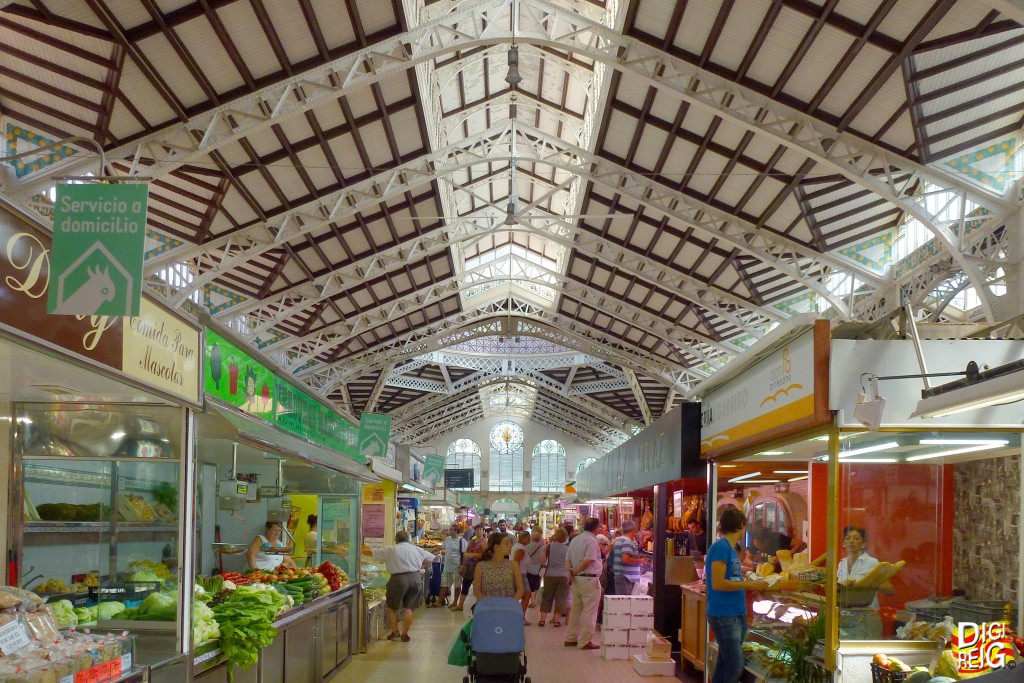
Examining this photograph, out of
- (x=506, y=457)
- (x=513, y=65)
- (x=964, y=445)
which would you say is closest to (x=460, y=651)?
(x=964, y=445)

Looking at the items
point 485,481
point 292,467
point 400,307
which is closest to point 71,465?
point 292,467

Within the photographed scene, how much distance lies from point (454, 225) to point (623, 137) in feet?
18.9

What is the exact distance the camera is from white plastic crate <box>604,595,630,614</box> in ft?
32.6

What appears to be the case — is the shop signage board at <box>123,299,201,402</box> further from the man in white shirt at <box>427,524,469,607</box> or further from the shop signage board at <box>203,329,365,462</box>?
the man in white shirt at <box>427,524,469,607</box>

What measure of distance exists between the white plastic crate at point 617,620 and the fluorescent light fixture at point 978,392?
19.0ft

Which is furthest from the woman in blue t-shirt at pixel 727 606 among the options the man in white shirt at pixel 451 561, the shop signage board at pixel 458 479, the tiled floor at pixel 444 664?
the shop signage board at pixel 458 479

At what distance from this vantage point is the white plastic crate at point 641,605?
9.99 meters

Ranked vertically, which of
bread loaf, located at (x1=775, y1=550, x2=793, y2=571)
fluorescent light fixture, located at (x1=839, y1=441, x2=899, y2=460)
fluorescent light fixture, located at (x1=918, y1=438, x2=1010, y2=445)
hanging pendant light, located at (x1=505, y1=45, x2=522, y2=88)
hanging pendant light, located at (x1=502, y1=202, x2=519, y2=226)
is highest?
hanging pendant light, located at (x1=505, y1=45, x2=522, y2=88)

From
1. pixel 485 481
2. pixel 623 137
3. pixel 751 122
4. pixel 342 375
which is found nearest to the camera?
pixel 751 122

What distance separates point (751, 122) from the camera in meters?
11.3

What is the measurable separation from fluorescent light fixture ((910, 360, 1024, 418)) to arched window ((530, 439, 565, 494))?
43302 millimetres

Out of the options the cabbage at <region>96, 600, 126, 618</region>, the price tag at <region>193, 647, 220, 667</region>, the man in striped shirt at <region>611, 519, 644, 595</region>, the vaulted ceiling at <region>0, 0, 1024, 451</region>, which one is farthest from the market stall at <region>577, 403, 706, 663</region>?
the cabbage at <region>96, 600, 126, 618</region>

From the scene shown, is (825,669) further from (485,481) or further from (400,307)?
(485,481)

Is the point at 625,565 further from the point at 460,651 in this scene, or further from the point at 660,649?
the point at 460,651
